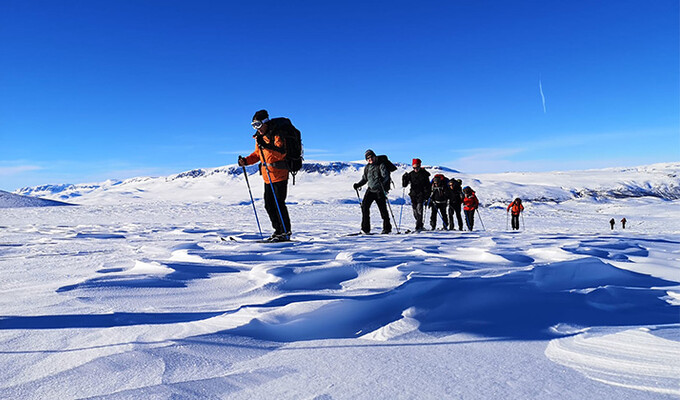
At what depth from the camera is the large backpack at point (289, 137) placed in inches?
242

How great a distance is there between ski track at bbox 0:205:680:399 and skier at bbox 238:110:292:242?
2765 millimetres

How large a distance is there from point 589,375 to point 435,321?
697 millimetres

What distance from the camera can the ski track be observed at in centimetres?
135

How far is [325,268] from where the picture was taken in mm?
3020

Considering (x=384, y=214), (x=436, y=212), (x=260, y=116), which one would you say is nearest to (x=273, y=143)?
(x=260, y=116)

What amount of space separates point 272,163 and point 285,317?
4520 millimetres

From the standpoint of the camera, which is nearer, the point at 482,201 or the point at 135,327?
the point at 135,327

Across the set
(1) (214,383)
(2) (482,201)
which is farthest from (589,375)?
(2) (482,201)

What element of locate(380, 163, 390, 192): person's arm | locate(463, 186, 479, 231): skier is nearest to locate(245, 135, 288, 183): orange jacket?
locate(380, 163, 390, 192): person's arm

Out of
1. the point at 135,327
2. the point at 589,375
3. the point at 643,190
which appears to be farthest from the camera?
the point at 643,190

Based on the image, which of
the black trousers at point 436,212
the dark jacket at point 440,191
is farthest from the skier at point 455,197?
the black trousers at point 436,212

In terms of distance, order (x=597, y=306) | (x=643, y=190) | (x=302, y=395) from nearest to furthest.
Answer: (x=302, y=395) → (x=597, y=306) → (x=643, y=190)

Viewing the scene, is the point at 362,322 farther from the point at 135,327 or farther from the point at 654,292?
the point at 654,292

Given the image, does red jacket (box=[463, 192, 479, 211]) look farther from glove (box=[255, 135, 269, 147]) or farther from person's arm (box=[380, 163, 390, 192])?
glove (box=[255, 135, 269, 147])
